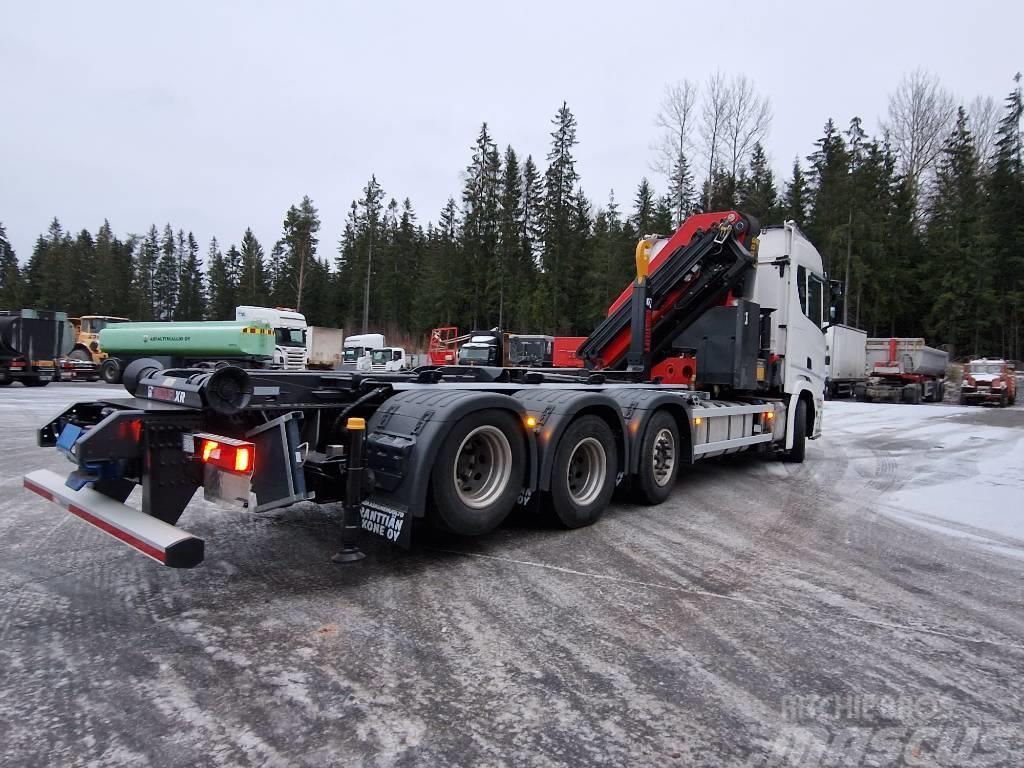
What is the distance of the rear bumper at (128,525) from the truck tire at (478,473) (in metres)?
1.53

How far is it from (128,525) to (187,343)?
13.6 ft

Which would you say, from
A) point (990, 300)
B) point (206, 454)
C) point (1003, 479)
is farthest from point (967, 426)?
point (990, 300)

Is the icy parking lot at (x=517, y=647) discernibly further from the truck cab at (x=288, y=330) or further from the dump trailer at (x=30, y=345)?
the truck cab at (x=288, y=330)

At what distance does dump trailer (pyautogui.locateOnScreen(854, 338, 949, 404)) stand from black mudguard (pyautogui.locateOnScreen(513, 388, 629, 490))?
95.9 feet

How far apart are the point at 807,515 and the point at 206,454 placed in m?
5.76

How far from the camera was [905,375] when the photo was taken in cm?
2969

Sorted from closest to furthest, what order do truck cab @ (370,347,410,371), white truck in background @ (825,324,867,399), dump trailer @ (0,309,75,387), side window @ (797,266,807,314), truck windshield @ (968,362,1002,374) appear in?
side window @ (797,266,807,314) → dump trailer @ (0,309,75,387) → truck windshield @ (968,362,1002,374) → white truck in background @ (825,324,867,399) → truck cab @ (370,347,410,371)

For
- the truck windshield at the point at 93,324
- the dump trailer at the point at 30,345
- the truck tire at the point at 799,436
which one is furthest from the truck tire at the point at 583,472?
the truck windshield at the point at 93,324

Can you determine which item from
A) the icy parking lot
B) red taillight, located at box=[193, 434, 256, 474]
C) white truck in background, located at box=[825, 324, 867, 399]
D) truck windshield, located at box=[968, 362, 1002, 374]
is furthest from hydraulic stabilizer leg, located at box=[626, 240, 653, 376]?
truck windshield, located at box=[968, 362, 1002, 374]

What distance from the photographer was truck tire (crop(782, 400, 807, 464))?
31.7 feet

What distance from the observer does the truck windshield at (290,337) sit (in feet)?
98.4

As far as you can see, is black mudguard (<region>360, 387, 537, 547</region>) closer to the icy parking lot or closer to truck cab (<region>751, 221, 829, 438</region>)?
the icy parking lot

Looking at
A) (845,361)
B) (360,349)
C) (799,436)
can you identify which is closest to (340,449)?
(799,436)

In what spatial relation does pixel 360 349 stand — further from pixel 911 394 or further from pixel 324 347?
pixel 911 394
